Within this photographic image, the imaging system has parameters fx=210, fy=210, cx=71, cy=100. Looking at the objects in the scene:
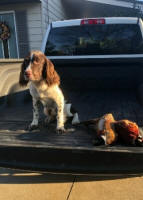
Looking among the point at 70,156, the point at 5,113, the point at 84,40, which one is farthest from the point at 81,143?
the point at 84,40

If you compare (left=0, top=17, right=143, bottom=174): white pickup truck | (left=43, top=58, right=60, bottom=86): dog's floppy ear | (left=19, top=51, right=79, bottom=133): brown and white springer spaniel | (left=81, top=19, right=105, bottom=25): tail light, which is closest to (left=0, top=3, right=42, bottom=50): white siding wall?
(left=0, top=17, right=143, bottom=174): white pickup truck

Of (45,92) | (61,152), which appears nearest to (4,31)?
(45,92)

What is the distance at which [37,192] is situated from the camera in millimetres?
2359

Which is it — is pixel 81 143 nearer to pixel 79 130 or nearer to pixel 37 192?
pixel 79 130

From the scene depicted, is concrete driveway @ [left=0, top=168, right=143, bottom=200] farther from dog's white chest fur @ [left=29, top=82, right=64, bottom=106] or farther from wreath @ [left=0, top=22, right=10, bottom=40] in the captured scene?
wreath @ [left=0, top=22, right=10, bottom=40]

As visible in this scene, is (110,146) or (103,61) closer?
(110,146)

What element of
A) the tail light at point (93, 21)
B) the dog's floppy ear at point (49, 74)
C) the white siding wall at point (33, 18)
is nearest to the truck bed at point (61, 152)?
the dog's floppy ear at point (49, 74)

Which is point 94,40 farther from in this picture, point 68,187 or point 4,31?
point 4,31

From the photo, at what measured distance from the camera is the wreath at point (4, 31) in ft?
28.9

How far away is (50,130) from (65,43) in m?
2.11

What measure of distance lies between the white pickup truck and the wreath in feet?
17.8

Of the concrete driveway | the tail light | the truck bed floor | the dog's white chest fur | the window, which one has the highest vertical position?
the tail light

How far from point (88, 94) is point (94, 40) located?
1.11 m

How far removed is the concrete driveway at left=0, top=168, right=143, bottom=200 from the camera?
227cm
